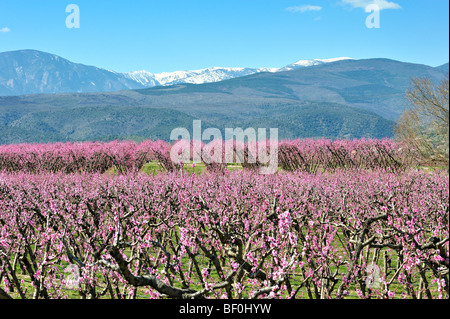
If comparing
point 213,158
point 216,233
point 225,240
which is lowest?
point 213,158

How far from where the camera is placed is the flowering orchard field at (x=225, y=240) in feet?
20.5

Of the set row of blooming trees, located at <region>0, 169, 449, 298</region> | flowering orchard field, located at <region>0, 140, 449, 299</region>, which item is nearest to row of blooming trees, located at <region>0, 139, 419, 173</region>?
flowering orchard field, located at <region>0, 140, 449, 299</region>

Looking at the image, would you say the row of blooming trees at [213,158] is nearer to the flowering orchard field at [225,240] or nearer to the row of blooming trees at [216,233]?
the flowering orchard field at [225,240]

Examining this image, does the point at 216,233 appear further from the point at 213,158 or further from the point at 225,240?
the point at 213,158

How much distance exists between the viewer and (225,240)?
643 cm

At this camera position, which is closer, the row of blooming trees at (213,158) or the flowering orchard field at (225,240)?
the flowering orchard field at (225,240)

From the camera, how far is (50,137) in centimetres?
18562

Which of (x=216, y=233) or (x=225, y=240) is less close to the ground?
(x=225, y=240)

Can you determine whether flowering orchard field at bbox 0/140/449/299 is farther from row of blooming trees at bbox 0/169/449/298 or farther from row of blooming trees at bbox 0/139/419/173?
row of blooming trees at bbox 0/139/419/173

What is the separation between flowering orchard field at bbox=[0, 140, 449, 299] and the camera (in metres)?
6.25

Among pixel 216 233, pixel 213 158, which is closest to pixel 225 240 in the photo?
pixel 216 233

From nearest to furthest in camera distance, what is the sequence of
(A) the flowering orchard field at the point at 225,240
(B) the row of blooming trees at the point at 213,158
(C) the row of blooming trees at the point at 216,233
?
(A) the flowering orchard field at the point at 225,240, (C) the row of blooming trees at the point at 216,233, (B) the row of blooming trees at the point at 213,158

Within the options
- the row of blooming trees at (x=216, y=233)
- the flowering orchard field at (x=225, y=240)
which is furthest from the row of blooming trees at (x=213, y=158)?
the row of blooming trees at (x=216, y=233)
